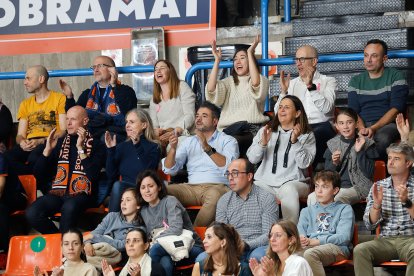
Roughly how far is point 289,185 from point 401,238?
3.47 ft

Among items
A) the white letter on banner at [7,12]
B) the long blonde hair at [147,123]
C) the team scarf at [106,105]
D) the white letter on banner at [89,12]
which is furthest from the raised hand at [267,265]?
the white letter on banner at [7,12]

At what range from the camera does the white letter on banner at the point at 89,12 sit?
40.4 ft

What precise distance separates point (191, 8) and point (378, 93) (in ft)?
11.3

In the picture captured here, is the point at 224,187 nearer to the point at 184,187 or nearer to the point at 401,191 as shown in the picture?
the point at 184,187

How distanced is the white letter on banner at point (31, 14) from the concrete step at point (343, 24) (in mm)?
2986

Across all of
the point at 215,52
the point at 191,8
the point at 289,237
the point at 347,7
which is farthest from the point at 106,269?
the point at 191,8

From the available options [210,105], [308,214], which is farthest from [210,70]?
[308,214]

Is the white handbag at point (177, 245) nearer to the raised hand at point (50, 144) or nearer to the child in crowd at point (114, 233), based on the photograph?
the child in crowd at point (114, 233)

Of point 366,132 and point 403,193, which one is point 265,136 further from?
point 403,193

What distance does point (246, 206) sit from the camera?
8.09 m

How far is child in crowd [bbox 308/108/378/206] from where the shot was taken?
8336 millimetres

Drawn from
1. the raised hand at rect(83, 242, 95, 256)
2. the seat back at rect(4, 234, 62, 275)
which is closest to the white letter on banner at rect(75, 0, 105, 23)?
the seat back at rect(4, 234, 62, 275)

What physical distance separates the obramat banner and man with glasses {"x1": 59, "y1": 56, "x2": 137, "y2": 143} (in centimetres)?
221

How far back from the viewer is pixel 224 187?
873cm
